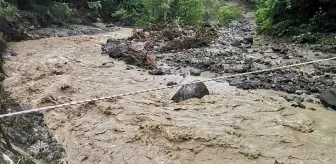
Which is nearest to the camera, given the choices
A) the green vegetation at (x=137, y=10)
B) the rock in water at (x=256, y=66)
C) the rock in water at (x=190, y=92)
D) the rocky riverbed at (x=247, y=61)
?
the rock in water at (x=190, y=92)

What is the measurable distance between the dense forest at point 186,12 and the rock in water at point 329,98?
6814mm

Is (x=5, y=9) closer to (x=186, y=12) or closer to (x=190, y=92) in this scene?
(x=186, y=12)

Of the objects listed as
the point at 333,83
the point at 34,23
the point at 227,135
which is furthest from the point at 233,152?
the point at 34,23

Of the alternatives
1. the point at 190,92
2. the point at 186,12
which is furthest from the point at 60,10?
the point at 190,92

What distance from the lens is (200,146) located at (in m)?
4.58

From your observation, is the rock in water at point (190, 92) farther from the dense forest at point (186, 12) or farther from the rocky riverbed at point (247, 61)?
the dense forest at point (186, 12)

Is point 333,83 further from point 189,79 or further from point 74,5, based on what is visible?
point 74,5

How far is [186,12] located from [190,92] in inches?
401

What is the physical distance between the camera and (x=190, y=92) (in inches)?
251

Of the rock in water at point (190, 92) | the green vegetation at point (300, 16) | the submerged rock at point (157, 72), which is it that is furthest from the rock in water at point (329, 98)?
the green vegetation at point (300, 16)

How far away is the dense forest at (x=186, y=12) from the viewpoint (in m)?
12.5

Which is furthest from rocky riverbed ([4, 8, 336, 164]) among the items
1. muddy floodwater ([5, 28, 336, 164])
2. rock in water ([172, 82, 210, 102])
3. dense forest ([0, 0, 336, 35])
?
dense forest ([0, 0, 336, 35])

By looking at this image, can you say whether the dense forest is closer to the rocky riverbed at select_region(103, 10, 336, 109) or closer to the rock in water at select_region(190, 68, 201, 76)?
the rocky riverbed at select_region(103, 10, 336, 109)

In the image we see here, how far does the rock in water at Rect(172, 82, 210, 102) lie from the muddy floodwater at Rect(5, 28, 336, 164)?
0.13m
